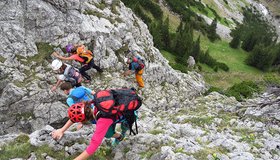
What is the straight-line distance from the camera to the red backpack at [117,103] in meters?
7.51

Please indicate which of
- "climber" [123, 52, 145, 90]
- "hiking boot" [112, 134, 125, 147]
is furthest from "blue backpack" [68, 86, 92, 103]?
"climber" [123, 52, 145, 90]

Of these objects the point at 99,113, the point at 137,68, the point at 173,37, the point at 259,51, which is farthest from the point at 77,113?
the point at 259,51

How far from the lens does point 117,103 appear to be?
25.9ft

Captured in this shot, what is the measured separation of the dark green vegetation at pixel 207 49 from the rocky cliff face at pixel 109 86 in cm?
1238

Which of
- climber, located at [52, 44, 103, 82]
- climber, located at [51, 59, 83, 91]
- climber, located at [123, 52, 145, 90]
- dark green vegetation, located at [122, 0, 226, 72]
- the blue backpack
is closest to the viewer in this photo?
the blue backpack

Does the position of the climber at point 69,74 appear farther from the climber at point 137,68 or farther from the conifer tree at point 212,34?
the conifer tree at point 212,34

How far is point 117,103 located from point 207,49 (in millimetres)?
57770

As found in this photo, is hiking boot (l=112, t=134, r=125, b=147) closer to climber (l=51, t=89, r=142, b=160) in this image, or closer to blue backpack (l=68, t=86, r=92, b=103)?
climber (l=51, t=89, r=142, b=160)

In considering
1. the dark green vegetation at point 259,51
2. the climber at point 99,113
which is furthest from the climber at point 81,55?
the dark green vegetation at point 259,51

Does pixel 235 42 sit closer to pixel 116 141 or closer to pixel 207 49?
pixel 207 49

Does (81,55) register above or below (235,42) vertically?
above

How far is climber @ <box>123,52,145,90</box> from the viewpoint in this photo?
1988cm

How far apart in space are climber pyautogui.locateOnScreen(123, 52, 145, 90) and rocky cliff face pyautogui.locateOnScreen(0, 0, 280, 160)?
1.92 ft

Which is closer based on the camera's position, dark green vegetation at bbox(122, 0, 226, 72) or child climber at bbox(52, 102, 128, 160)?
child climber at bbox(52, 102, 128, 160)
